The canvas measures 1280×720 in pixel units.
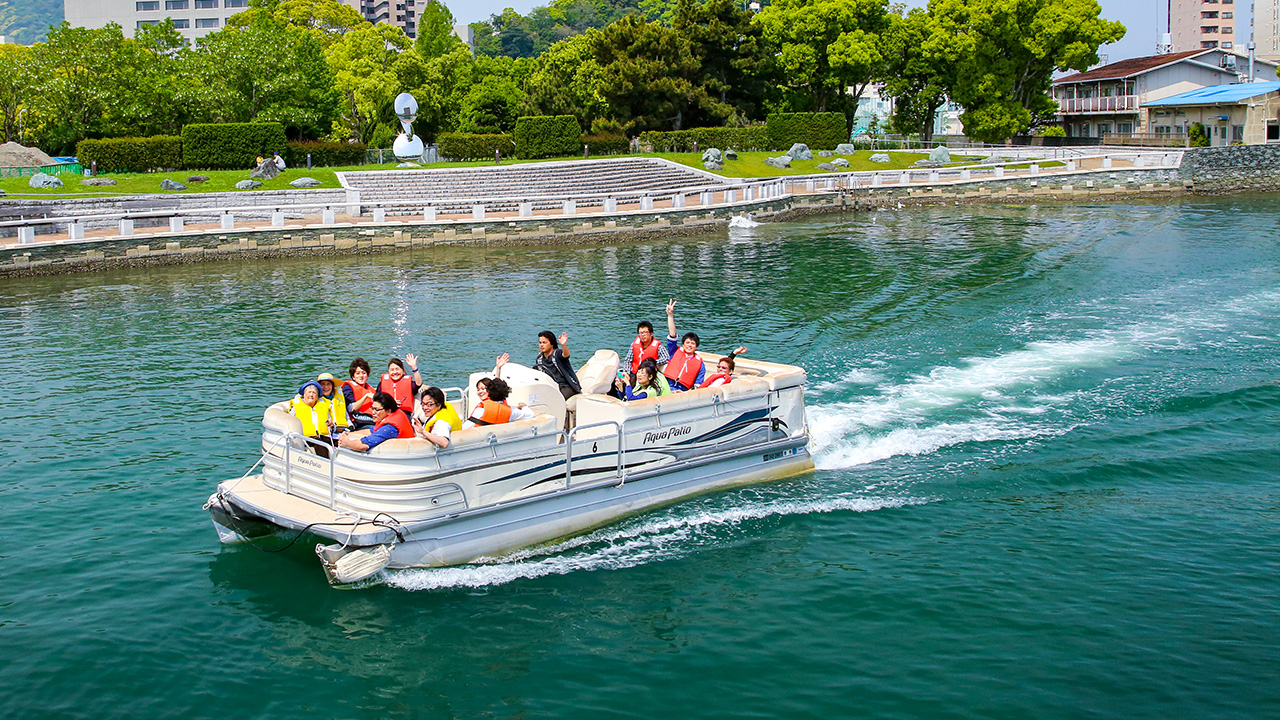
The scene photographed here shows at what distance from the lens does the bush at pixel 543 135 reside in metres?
62.7

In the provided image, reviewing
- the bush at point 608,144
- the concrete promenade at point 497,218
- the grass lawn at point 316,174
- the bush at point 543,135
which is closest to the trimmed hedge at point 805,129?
the grass lawn at point 316,174

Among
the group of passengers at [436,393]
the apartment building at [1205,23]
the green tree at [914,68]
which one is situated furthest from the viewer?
the apartment building at [1205,23]

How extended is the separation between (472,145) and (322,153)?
26.8 ft

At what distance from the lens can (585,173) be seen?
5619cm

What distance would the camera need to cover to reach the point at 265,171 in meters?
52.2

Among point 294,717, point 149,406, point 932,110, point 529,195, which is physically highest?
point 932,110

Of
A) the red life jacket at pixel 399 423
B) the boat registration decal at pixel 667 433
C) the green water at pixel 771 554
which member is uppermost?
the red life jacket at pixel 399 423

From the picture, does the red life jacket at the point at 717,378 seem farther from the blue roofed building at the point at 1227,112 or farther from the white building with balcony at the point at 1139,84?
the white building with balcony at the point at 1139,84

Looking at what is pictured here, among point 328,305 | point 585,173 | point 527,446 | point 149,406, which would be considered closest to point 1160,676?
point 527,446

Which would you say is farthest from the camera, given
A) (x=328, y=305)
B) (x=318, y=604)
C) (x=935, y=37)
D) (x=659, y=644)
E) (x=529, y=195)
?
(x=935, y=37)

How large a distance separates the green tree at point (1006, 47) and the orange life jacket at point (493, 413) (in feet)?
208

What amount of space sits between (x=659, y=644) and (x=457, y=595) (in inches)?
92.6

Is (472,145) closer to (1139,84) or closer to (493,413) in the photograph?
(1139,84)

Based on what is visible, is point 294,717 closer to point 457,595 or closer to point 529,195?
point 457,595
